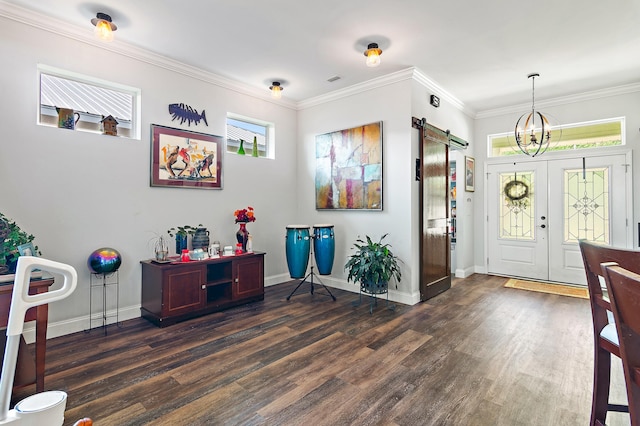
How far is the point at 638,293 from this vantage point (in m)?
0.83

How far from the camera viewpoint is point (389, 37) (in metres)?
3.27

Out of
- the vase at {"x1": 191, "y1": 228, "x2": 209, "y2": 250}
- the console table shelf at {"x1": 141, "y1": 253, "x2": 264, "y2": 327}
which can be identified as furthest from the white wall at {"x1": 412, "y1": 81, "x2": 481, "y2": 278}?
the vase at {"x1": 191, "y1": 228, "x2": 209, "y2": 250}

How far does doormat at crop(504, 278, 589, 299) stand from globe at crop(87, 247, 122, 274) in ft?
17.1

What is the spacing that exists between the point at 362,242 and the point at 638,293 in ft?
11.5

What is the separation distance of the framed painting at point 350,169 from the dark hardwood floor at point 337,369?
1553 mm

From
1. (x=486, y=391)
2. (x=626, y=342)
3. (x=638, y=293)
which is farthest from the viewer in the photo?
(x=486, y=391)

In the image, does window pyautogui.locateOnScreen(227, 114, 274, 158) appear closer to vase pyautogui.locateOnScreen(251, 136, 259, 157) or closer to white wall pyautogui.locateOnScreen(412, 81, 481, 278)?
vase pyautogui.locateOnScreen(251, 136, 259, 157)

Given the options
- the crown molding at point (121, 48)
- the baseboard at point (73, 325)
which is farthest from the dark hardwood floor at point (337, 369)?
the crown molding at point (121, 48)

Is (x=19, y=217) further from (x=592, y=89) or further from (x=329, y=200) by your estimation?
(x=592, y=89)

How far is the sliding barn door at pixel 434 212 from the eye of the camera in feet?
13.9

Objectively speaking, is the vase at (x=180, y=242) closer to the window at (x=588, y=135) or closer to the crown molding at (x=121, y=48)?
the crown molding at (x=121, y=48)

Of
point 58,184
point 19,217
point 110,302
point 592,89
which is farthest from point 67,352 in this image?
point 592,89

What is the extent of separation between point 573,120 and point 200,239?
5.62 m

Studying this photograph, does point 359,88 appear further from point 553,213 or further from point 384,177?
point 553,213
